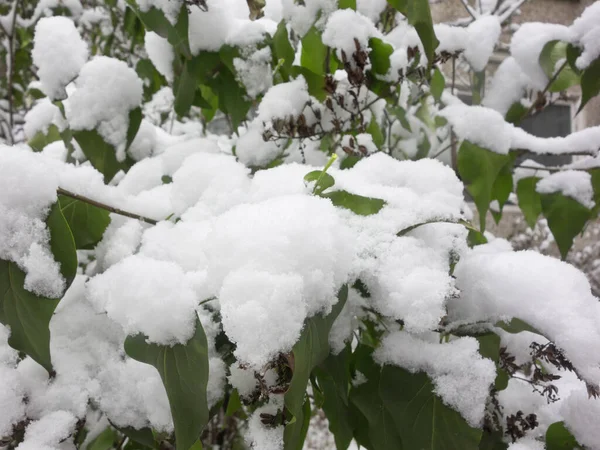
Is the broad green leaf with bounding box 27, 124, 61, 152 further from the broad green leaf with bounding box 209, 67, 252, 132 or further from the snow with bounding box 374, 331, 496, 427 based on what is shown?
the snow with bounding box 374, 331, 496, 427

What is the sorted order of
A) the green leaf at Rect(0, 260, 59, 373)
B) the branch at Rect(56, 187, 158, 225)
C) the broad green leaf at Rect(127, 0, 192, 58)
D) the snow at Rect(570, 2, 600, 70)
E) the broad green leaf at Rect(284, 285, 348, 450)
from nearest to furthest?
the broad green leaf at Rect(284, 285, 348, 450) → the green leaf at Rect(0, 260, 59, 373) → the branch at Rect(56, 187, 158, 225) → the broad green leaf at Rect(127, 0, 192, 58) → the snow at Rect(570, 2, 600, 70)

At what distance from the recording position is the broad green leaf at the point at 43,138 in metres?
1.09

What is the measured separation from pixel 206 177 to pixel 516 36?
73 centimetres

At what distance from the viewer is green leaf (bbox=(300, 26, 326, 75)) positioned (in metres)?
0.77

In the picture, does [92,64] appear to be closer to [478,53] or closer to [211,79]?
[211,79]

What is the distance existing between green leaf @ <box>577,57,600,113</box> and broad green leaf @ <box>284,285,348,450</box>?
0.65 m

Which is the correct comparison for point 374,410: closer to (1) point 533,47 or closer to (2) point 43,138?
(1) point 533,47

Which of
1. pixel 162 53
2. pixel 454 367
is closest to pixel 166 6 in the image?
pixel 162 53

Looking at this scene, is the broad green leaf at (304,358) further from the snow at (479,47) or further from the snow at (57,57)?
the snow at (479,47)

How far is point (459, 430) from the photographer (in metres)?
0.47

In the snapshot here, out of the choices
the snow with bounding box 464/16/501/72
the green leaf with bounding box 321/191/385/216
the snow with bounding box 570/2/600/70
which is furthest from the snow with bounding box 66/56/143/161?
the snow with bounding box 570/2/600/70

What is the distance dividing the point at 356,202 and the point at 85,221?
365 mm

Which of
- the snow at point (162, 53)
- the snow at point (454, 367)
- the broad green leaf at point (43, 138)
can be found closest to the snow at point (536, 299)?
the snow at point (454, 367)

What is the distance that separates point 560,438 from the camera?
1.79 feet
